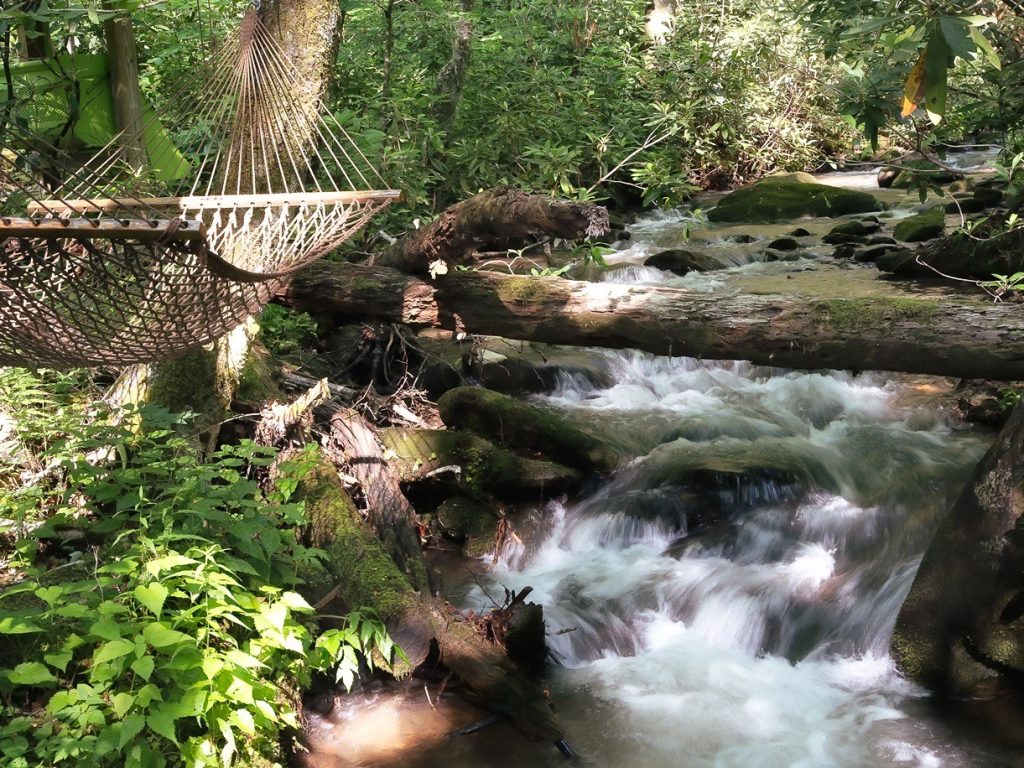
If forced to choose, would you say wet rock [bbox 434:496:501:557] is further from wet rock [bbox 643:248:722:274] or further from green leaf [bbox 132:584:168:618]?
wet rock [bbox 643:248:722:274]

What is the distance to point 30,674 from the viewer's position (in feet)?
6.84

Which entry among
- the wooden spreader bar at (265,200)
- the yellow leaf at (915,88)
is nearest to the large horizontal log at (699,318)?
the wooden spreader bar at (265,200)

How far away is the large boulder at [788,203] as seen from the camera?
9.08 m

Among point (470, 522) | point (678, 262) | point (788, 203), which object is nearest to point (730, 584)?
point (470, 522)

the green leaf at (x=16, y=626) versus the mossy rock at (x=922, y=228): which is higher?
the mossy rock at (x=922, y=228)

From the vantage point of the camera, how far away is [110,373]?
3.57 m

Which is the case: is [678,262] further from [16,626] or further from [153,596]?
[16,626]

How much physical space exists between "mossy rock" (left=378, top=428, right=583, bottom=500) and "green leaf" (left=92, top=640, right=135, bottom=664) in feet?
6.08

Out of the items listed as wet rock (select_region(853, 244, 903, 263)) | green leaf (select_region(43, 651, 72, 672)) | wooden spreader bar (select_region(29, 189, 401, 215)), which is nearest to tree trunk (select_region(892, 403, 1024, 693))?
wooden spreader bar (select_region(29, 189, 401, 215))

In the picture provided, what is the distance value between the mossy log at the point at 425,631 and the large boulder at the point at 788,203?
272 inches

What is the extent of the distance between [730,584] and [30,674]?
2.40 meters

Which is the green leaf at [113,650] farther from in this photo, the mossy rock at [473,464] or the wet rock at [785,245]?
the wet rock at [785,245]

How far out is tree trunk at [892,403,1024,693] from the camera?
2.71m

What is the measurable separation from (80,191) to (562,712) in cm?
231
